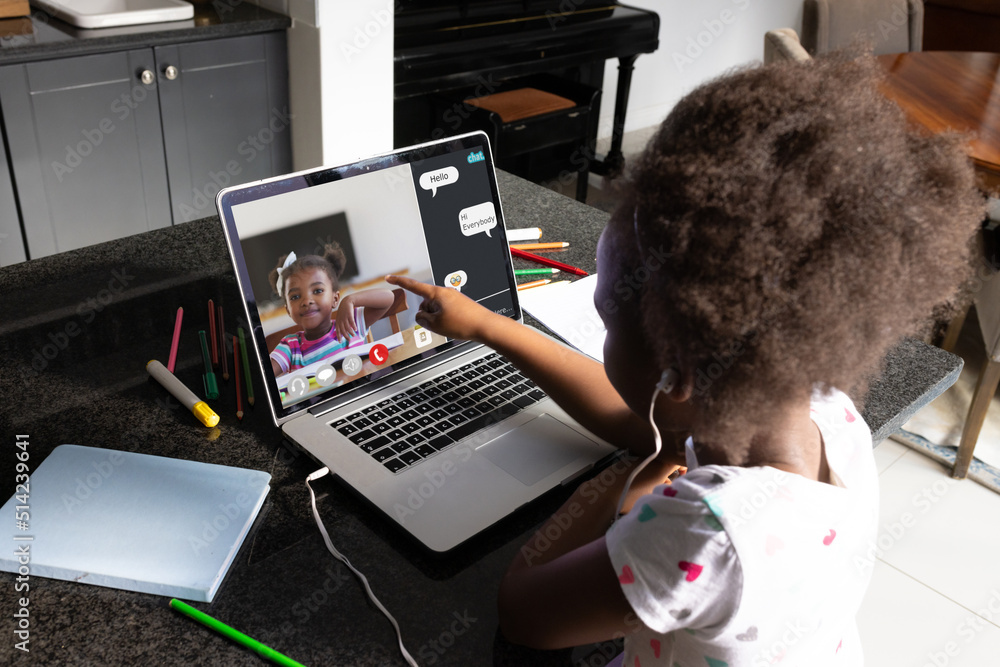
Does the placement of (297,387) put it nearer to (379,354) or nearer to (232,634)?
(379,354)

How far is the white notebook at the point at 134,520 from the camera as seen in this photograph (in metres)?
0.62

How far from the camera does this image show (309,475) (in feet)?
2.43

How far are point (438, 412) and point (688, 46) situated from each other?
4.16m

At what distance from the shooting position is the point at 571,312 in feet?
3.43

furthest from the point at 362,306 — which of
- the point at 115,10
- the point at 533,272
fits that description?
the point at 115,10

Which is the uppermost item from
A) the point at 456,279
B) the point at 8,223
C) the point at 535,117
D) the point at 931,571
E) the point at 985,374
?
the point at 456,279

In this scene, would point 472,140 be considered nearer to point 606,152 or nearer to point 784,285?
point 784,285

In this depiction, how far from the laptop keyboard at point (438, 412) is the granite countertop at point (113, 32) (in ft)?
5.52

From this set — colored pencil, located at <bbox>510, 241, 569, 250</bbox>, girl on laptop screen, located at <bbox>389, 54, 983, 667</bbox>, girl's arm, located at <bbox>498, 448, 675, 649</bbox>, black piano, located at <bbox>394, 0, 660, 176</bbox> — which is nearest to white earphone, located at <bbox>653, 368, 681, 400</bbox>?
girl on laptop screen, located at <bbox>389, 54, 983, 667</bbox>

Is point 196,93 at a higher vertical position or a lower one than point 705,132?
lower

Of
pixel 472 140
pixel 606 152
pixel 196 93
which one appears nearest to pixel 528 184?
pixel 472 140

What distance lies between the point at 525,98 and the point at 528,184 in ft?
5.49

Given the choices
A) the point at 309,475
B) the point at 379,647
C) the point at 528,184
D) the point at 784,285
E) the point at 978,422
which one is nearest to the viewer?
the point at 784,285

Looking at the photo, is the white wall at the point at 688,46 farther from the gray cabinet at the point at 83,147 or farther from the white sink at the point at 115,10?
the gray cabinet at the point at 83,147
